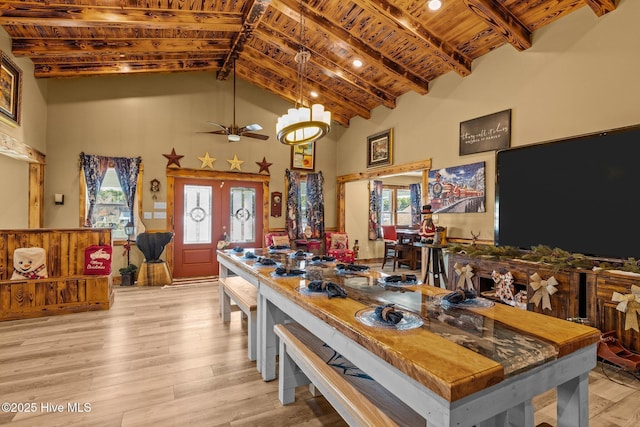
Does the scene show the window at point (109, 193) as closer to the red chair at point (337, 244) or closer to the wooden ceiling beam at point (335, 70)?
the wooden ceiling beam at point (335, 70)

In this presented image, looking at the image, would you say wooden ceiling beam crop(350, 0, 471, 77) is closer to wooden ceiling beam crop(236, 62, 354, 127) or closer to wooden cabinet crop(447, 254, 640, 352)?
wooden cabinet crop(447, 254, 640, 352)

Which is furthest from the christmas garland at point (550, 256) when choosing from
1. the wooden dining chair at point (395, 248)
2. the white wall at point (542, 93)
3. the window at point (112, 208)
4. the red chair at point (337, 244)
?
the window at point (112, 208)

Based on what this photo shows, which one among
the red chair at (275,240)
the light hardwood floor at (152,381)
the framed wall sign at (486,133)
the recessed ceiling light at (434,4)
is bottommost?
the light hardwood floor at (152,381)

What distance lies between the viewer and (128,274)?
5.57 metres

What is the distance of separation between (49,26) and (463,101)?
563cm

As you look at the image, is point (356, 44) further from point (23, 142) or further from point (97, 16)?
point (23, 142)

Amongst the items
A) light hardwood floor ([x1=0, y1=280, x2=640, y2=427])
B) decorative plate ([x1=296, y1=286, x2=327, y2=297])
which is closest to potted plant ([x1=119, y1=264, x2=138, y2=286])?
light hardwood floor ([x1=0, y1=280, x2=640, y2=427])

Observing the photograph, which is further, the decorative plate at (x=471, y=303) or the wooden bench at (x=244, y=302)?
the wooden bench at (x=244, y=302)

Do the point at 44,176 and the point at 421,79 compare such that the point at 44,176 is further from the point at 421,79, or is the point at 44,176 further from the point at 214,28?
the point at 421,79

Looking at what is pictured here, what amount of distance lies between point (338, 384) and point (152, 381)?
5.54ft

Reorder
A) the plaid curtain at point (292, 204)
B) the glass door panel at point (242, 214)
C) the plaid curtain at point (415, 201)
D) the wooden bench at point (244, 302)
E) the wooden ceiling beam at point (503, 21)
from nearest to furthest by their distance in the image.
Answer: the wooden bench at point (244, 302) → the wooden ceiling beam at point (503, 21) → the glass door panel at point (242, 214) → the plaid curtain at point (292, 204) → the plaid curtain at point (415, 201)

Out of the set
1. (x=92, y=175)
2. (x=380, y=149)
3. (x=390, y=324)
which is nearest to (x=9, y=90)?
(x=92, y=175)

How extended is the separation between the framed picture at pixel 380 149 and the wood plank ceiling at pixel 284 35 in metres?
0.62

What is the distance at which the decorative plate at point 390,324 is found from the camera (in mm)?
1193
